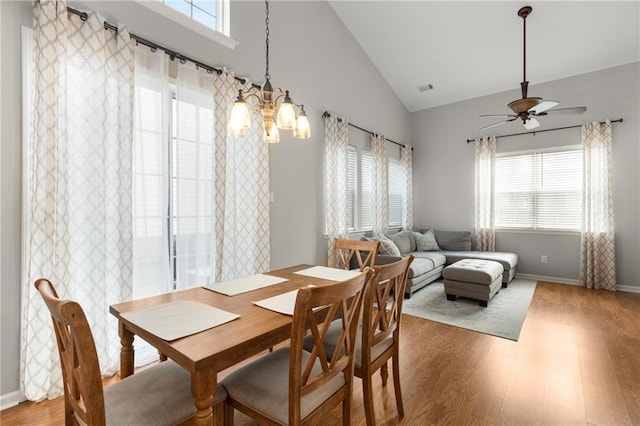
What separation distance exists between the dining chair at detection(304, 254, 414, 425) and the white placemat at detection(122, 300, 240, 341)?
0.64 metres

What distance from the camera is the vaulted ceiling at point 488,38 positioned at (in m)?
3.89

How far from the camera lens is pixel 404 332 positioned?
310 centimetres

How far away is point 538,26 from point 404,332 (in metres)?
4.30

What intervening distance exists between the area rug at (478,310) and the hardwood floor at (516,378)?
Answer: 0.45 ft

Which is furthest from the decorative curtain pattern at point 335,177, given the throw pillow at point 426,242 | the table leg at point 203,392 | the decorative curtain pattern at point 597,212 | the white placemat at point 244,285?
the decorative curtain pattern at point 597,212

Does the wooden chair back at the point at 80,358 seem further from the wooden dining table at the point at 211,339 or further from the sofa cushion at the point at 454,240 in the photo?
the sofa cushion at the point at 454,240

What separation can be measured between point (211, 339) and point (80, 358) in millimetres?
399

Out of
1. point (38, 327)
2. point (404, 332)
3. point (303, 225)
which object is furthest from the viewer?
point (303, 225)

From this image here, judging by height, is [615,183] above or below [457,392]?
above

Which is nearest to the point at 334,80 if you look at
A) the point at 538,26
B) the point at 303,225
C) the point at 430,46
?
the point at 430,46

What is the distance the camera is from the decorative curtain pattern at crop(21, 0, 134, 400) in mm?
1911

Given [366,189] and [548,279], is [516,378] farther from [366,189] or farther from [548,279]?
[548,279]

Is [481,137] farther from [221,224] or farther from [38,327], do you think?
[38,327]

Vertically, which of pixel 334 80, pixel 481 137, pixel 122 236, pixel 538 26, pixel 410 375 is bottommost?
pixel 410 375
